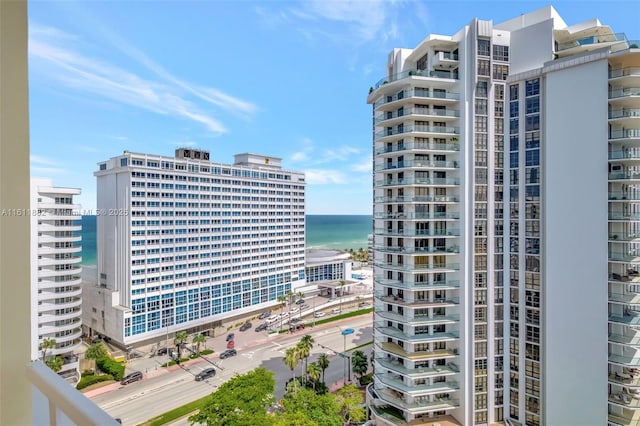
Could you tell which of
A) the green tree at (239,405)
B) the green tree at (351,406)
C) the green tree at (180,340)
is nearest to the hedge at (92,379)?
the green tree at (180,340)

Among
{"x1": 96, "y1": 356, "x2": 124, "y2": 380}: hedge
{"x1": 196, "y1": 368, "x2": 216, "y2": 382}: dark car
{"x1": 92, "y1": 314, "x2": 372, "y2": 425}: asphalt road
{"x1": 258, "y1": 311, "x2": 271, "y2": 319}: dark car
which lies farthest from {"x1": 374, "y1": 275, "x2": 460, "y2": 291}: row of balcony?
{"x1": 258, "y1": 311, "x2": 271, "y2": 319}: dark car

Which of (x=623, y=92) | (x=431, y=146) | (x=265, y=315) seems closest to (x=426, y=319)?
(x=431, y=146)

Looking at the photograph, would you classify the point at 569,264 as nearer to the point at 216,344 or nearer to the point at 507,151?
the point at 507,151

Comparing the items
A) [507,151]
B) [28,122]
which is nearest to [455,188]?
[507,151]

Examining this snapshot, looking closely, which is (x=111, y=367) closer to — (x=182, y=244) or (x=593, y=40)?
(x=182, y=244)

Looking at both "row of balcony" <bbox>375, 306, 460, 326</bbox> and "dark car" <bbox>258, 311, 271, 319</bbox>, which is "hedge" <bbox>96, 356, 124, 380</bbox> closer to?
"dark car" <bbox>258, 311, 271, 319</bbox>

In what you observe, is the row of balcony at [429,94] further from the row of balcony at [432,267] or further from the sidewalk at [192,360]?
the sidewalk at [192,360]

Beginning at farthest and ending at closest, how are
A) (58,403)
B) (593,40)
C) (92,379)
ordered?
(92,379) < (593,40) < (58,403)

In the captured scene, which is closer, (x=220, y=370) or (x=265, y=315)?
(x=220, y=370)
